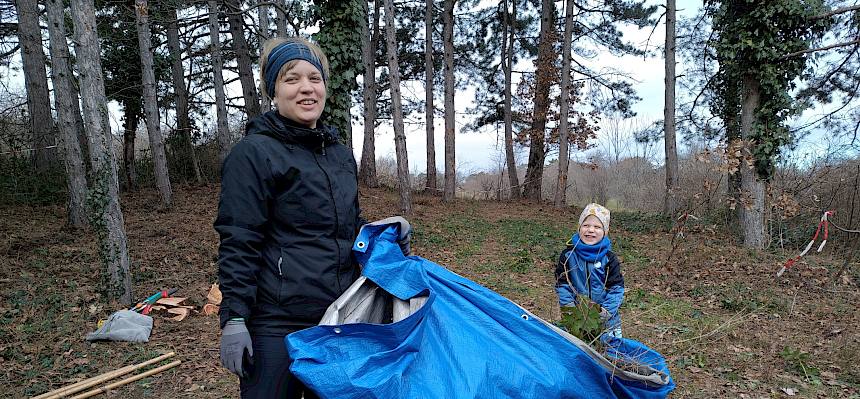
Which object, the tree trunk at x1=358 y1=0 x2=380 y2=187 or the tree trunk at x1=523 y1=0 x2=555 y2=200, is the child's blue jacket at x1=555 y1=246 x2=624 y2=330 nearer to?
the tree trunk at x1=358 y1=0 x2=380 y2=187

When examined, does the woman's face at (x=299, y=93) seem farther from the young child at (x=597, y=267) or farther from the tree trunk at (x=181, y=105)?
the tree trunk at (x=181, y=105)

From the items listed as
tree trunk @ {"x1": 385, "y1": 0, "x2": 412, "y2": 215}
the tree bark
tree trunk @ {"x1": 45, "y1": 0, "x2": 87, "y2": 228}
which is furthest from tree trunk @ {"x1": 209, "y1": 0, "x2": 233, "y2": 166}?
tree trunk @ {"x1": 385, "y1": 0, "x2": 412, "y2": 215}

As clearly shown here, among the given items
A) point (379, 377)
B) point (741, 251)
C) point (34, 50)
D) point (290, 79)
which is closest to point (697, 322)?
point (741, 251)

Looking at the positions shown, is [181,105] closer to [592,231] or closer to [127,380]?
[127,380]

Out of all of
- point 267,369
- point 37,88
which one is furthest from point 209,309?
point 37,88

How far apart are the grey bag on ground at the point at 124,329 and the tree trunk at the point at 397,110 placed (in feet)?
26.2

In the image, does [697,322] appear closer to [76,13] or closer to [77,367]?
[77,367]

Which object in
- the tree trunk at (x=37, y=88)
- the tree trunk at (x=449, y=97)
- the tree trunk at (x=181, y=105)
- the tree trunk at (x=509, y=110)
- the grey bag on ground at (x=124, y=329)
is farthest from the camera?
the tree trunk at (x=509, y=110)

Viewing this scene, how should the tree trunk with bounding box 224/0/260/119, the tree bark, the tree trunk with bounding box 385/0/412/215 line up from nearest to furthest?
the tree bark < the tree trunk with bounding box 385/0/412/215 < the tree trunk with bounding box 224/0/260/119

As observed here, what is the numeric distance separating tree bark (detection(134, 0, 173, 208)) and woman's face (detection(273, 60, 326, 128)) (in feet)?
28.9

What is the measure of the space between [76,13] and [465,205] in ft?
39.2

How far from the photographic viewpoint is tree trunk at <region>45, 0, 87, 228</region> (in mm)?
6840

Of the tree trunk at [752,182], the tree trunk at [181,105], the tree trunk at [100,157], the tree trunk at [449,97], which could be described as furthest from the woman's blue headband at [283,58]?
the tree trunk at [449,97]

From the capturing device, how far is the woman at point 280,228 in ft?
4.99
